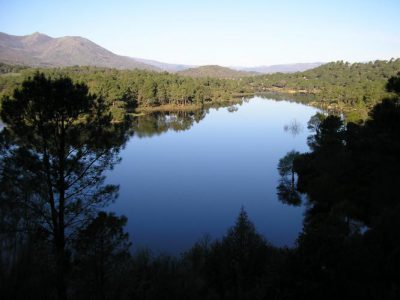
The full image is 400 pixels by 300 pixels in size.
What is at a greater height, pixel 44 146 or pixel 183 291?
pixel 44 146

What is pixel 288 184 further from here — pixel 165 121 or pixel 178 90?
pixel 178 90

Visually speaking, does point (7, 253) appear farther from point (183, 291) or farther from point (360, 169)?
point (360, 169)

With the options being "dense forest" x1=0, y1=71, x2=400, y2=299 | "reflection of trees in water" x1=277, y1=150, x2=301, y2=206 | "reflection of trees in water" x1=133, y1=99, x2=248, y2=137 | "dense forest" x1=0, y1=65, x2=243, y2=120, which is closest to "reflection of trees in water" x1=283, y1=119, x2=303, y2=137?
"reflection of trees in water" x1=133, y1=99, x2=248, y2=137

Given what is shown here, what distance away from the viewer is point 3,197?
10945mm

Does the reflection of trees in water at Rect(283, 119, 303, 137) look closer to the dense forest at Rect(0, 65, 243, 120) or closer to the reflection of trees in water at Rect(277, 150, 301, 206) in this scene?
the reflection of trees in water at Rect(277, 150, 301, 206)

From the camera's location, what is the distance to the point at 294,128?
6225 centimetres

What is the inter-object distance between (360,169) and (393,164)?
5.58 meters

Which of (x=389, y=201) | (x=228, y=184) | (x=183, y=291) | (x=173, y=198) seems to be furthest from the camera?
(x=228, y=184)

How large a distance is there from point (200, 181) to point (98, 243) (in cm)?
2290

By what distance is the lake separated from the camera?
76.0 ft

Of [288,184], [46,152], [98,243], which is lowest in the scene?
[288,184]

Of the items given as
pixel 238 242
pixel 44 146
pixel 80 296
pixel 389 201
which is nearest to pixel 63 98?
pixel 44 146

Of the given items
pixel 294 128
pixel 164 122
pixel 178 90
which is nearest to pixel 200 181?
pixel 294 128

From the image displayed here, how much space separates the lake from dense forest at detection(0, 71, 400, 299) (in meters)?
7.42
